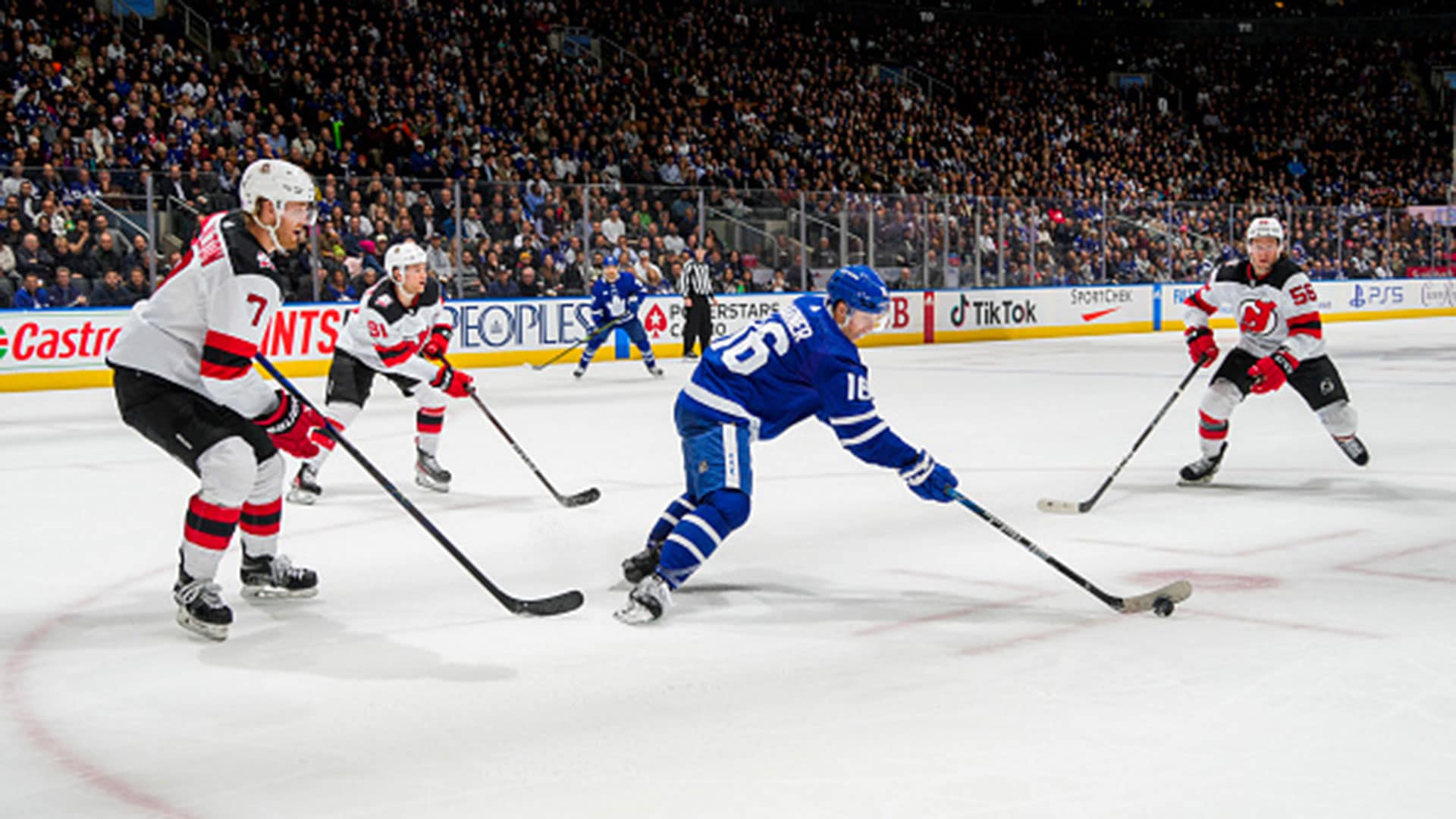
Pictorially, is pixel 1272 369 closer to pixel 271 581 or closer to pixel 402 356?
pixel 402 356

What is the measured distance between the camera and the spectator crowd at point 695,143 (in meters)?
16.7

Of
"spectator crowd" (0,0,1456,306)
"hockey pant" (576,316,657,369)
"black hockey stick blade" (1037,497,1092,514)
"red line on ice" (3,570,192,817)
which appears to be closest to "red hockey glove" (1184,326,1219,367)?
"black hockey stick blade" (1037,497,1092,514)

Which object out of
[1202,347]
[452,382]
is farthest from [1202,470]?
[452,382]

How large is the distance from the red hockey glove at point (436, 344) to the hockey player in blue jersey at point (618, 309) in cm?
830

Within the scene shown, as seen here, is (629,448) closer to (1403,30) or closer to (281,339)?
(281,339)

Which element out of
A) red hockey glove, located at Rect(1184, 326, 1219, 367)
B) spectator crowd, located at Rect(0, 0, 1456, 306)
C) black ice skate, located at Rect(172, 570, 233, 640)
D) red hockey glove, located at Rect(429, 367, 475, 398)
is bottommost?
black ice skate, located at Rect(172, 570, 233, 640)

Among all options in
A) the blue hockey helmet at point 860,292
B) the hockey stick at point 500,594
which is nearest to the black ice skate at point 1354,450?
the blue hockey helmet at point 860,292

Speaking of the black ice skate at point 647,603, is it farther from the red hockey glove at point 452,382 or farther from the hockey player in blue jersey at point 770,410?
the red hockey glove at point 452,382

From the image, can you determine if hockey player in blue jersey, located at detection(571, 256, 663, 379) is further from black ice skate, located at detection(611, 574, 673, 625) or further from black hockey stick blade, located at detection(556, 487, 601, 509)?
black ice skate, located at detection(611, 574, 673, 625)

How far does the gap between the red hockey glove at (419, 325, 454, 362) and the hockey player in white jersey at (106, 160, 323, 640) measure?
3.13 metres

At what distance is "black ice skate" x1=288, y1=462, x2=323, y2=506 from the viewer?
7.61 meters

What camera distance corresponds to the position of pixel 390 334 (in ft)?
25.6

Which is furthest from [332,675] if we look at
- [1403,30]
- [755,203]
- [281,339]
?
[1403,30]

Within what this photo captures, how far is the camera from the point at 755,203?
2059cm
